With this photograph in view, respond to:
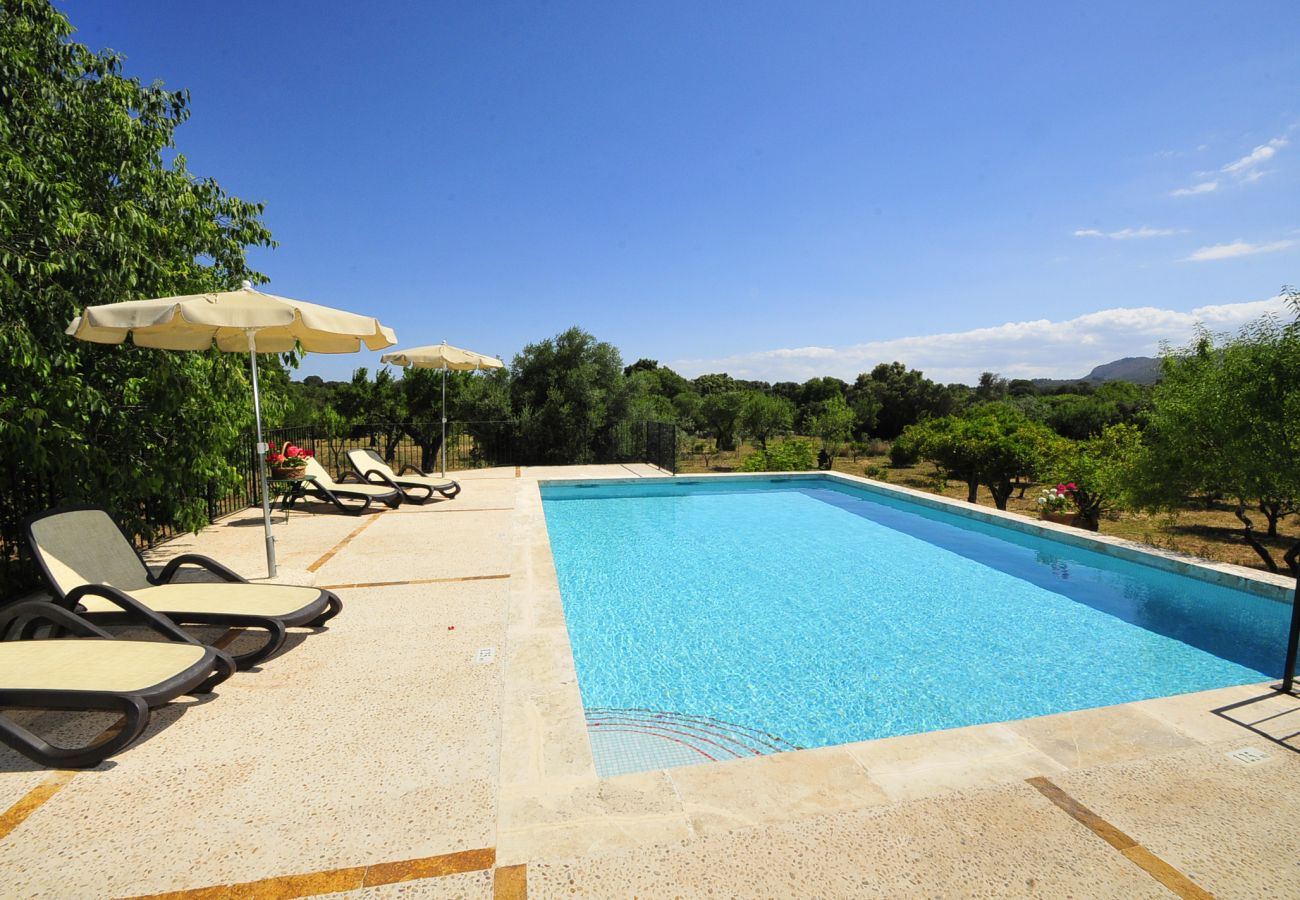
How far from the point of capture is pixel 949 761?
7.73 ft

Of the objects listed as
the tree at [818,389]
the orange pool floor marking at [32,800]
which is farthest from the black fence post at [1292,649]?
the tree at [818,389]

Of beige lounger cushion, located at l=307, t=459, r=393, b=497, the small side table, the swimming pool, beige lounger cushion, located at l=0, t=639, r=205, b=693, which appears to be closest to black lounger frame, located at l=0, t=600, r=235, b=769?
beige lounger cushion, located at l=0, t=639, r=205, b=693

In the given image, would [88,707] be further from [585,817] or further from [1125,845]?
[1125,845]

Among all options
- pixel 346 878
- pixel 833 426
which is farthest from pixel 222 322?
pixel 833 426

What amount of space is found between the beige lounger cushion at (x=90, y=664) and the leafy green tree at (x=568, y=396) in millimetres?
12375

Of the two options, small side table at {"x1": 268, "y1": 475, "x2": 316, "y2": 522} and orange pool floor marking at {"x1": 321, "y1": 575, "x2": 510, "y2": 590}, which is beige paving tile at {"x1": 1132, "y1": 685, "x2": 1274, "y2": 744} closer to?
orange pool floor marking at {"x1": 321, "y1": 575, "x2": 510, "y2": 590}

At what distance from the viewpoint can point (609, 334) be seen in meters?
16.6

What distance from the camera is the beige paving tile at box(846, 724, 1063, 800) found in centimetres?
220

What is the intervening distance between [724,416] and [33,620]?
93.0 ft

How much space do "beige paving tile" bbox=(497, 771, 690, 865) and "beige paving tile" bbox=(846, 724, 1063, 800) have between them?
908mm

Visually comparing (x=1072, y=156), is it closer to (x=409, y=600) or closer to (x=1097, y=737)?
(x=1097, y=737)

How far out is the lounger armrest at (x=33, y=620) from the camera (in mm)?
2750

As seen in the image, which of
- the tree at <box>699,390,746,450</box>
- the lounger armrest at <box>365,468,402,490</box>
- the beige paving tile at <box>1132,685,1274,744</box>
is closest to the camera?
the beige paving tile at <box>1132,685,1274,744</box>

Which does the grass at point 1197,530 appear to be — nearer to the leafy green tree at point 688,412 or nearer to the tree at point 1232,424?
the tree at point 1232,424
